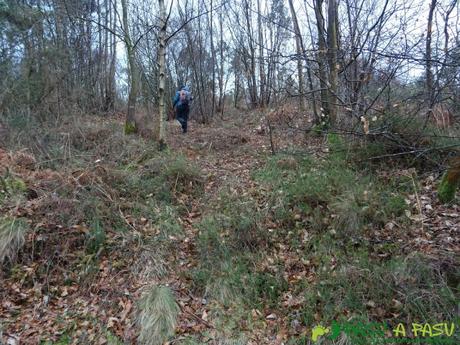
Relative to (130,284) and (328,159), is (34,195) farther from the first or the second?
(328,159)

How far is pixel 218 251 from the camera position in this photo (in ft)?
13.2

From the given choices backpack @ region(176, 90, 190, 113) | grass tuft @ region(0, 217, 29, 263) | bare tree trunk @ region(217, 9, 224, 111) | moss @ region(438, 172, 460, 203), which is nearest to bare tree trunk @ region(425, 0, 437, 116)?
moss @ region(438, 172, 460, 203)

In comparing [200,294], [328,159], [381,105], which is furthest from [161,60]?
[200,294]

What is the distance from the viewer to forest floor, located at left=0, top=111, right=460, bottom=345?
3.07 metres

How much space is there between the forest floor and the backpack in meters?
3.93

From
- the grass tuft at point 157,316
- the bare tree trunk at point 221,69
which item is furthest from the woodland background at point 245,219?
the bare tree trunk at point 221,69

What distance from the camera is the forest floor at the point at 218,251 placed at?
3072 millimetres

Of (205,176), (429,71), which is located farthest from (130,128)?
(429,71)

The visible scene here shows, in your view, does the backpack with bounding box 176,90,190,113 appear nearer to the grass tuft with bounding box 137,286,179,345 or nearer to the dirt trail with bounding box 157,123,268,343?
the dirt trail with bounding box 157,123,268,343

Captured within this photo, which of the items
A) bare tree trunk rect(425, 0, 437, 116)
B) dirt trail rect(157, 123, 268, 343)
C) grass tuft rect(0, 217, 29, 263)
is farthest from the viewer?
grass tuft rect(0, 217, 29, 263)

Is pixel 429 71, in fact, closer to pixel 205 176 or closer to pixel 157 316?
pixel 205 176

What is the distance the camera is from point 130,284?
12.0ft

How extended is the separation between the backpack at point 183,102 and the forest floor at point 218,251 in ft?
12.9

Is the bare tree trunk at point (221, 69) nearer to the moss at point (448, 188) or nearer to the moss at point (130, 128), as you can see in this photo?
the moss at point (130, 128)
